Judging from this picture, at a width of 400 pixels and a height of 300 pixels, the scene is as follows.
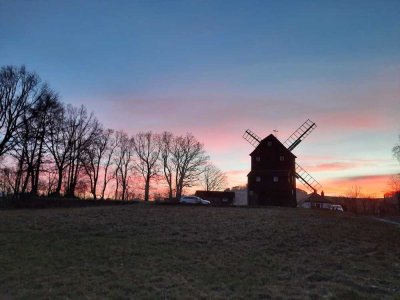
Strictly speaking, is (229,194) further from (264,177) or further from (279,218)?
(279,218)

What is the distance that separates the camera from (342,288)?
51.2ft

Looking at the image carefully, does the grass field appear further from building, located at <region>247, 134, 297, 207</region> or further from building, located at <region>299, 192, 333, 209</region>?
building, located at <region>299, 192, 333, 209</region>

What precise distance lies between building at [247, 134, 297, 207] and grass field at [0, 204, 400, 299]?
32241 millimetres

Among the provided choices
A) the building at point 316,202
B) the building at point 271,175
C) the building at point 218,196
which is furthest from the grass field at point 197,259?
the building at point 218,196

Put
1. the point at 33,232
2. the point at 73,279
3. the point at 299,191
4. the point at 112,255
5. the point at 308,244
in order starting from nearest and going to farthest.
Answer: the point at 73,279 → the point at 112,255 → the point at 308,244 → the point at 33,232 → the point at 299,191

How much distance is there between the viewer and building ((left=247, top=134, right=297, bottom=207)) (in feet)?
214

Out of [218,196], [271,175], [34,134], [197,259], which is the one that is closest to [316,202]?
[218,196]

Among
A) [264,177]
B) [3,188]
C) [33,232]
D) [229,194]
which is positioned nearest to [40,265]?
[33,232]

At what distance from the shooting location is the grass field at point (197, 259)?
52.2 feet

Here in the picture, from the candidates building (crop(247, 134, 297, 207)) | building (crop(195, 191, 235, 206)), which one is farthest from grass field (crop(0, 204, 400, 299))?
building (crop(195, 191, 235, 206))

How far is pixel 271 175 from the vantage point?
6550cm

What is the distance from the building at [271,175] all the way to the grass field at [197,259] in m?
32.2

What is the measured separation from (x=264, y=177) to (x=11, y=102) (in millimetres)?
36654

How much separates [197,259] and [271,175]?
4627cm
